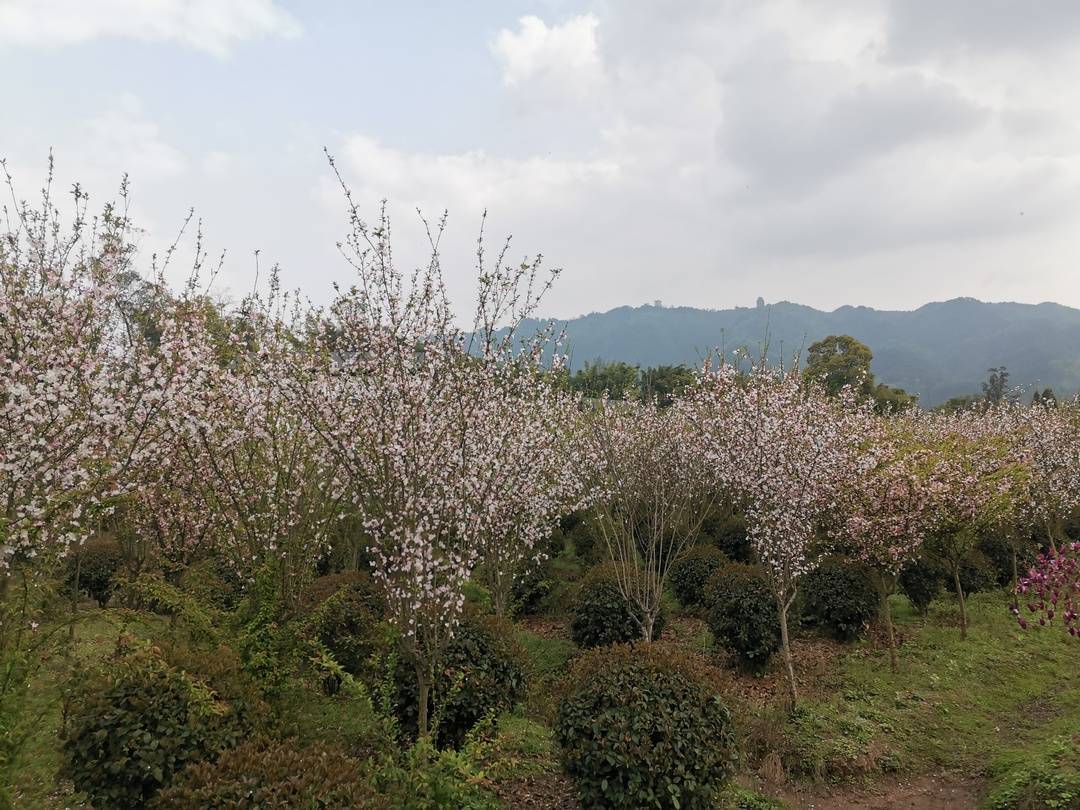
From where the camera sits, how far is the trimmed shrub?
13.8m

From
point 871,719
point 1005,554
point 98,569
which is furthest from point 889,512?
point 98,569

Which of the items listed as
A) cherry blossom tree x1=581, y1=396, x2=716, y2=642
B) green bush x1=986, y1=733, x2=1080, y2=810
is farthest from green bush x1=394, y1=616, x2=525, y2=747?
green bush x1=986, y1=733, x2=1080, y2=810

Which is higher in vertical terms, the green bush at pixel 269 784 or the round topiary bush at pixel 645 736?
the green bush at pixel 269 784

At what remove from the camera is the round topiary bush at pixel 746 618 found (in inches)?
409

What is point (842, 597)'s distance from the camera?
11.8m

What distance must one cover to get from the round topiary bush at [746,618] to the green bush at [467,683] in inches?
190

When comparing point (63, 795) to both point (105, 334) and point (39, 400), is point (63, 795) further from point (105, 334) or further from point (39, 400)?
point (105, 334)

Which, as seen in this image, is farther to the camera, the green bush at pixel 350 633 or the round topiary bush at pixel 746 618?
the round topiary bush at pixel 746 618

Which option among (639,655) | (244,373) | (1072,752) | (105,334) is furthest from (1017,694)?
(105,334)

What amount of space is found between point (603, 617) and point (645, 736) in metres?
4.96

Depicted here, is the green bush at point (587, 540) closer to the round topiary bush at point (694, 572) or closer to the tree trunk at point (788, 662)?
the round topiary bush at point (694, 572)

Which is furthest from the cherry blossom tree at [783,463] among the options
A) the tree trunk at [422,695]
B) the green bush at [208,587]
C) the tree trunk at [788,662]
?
the green bush at [208,587]

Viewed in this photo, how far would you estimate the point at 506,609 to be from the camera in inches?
431

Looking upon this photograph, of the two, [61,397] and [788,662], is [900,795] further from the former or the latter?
[61,397]
